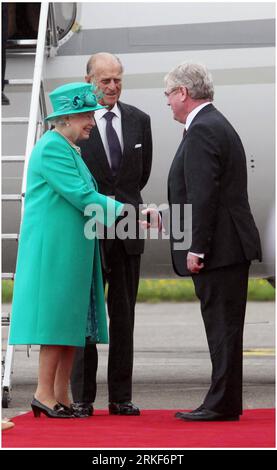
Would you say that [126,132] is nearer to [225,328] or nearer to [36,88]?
[36,88]

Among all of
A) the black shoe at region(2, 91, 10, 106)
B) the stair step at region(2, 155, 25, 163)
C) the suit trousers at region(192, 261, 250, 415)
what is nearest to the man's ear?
the suit trousers at region(192, 261, 250, 415)

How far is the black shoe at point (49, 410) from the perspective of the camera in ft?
22.6

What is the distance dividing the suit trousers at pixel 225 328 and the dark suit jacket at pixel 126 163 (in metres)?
0.76

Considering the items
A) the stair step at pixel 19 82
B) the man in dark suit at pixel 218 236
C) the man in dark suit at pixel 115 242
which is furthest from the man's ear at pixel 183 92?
the stair step at pixel 19 82

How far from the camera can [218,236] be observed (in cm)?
686

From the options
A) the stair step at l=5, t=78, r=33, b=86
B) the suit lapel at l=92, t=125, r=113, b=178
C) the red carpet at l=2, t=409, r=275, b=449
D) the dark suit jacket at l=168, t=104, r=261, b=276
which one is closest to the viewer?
the red carpet at l=2, t=409, r=275, b=449

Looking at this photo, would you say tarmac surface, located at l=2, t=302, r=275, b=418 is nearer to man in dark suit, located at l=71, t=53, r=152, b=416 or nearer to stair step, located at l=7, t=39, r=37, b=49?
man in dark suit, located at l=71, t=53, r=152, b=416

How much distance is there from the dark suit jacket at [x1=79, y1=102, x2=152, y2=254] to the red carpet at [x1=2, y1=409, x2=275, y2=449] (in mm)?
1127

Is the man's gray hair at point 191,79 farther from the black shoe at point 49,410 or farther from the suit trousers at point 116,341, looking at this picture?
the black shoe at point 49,410

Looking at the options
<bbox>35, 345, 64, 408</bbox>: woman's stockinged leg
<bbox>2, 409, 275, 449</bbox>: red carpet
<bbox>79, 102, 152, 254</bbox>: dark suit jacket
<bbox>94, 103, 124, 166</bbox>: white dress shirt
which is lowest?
<bbox>2, 409, 275, 449</bbox>: red carpet

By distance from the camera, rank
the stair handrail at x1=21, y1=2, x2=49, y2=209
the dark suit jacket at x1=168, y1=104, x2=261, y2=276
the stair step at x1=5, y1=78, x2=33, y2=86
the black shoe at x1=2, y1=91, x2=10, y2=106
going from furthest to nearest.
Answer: the black shoe at x1=2, y1=91, x2=10, y2=106 → the stair step at x1=5, y1=78, x2=33, y2=86 → the stair handrail at x1=21, y1=2, x2=49, y2=209 → the dark suit jacket at x1=168, y1=104, x2=261, y2=276

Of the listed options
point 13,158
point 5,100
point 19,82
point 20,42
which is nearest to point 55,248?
point 13,158

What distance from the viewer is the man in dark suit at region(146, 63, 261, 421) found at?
6.79 meters

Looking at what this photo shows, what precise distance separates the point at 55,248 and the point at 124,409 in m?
1.12
